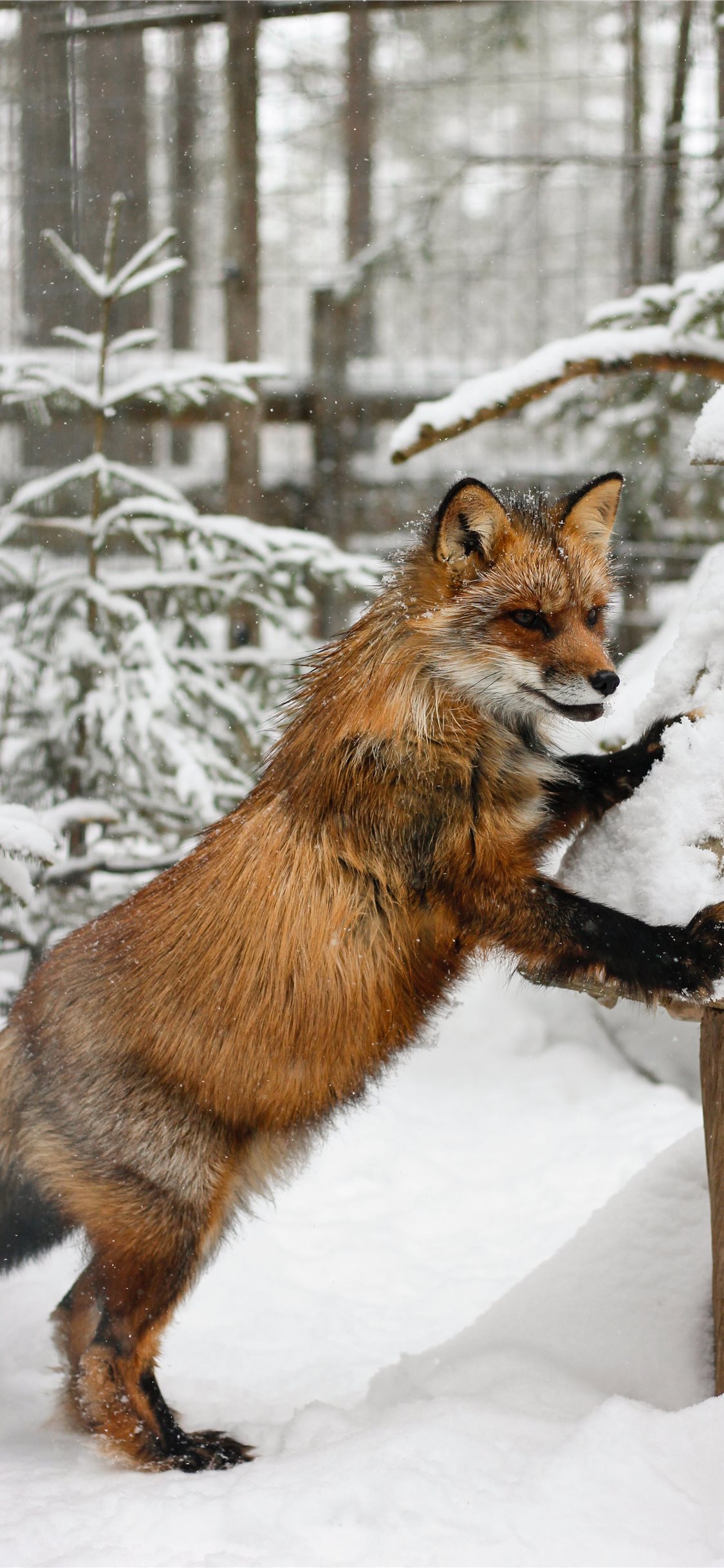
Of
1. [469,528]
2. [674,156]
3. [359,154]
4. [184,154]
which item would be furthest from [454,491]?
[674,156]

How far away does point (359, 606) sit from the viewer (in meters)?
7.03

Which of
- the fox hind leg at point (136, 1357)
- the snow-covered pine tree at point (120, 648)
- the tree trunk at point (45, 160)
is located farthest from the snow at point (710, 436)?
the tree trunk at point (45, 160)

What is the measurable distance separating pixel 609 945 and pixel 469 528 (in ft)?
3.12

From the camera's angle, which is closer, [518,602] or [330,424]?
[518,602]

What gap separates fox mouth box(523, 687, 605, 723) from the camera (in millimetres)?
2434

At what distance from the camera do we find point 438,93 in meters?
7.01

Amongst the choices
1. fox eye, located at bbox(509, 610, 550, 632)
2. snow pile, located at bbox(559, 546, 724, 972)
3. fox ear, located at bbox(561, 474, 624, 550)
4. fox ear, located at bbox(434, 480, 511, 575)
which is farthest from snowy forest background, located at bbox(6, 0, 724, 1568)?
fox ear, located at bbox(434, 480, 511, 575)

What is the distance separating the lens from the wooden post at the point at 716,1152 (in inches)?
96.9

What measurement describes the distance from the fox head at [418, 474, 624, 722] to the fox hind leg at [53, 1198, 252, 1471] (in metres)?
1.45

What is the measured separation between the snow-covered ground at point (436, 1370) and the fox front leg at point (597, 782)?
609mm

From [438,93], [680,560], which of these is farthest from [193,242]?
[680,560]

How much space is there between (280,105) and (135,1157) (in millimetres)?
6203

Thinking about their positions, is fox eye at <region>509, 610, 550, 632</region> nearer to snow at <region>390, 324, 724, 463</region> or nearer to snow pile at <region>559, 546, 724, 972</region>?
snow pile at <region>559, 546, 724, 972</region>

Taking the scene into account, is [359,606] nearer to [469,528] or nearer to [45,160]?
[45,160]
